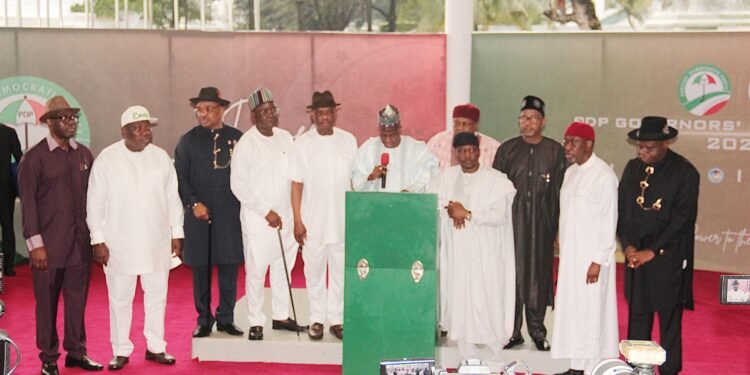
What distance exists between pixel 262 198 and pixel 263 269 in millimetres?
524

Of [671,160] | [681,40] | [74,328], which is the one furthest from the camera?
[681,40]

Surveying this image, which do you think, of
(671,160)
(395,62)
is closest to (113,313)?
(671,160)

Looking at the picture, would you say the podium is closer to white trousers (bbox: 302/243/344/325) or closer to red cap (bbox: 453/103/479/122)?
white trousers (bbox: 302/243/344/325)

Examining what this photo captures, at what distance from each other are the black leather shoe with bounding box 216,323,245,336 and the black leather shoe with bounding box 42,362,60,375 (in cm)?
118

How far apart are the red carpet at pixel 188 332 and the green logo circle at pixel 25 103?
156cm

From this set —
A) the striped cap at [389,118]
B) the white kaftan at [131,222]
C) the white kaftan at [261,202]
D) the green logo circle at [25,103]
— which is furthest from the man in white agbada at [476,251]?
the green logo circle at [25,103]

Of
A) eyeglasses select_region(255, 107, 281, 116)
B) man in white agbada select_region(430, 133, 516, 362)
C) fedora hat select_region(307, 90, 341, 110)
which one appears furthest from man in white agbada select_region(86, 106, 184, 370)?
man in white agbada select_region(430, 133, 516, 362)

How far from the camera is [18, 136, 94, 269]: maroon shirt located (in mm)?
6789

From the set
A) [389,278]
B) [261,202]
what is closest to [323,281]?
[261,202]

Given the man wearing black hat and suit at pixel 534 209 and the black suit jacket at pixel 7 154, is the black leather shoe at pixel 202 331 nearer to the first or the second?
the man wearing black hat and suit at pixel 534 209

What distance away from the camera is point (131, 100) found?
1119cm

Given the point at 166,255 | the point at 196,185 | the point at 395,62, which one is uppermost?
the point at 395,62

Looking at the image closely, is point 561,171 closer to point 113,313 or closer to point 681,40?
point 113,313

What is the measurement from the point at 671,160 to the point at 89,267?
3978 millimetres
